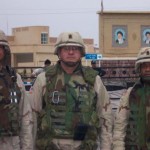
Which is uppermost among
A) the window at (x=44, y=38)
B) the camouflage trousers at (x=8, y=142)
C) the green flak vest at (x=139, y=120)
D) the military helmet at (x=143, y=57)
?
the window at (x=44, y=38)

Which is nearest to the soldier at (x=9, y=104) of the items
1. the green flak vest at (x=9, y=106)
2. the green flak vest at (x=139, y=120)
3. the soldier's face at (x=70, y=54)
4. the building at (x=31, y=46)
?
the green flak vest at (x=9, y=106)

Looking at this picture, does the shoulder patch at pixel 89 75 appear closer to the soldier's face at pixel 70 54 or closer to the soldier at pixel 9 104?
the soldier's face at pixel 70 54

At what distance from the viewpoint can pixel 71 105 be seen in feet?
15.1

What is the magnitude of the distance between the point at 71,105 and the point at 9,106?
55 centimetres

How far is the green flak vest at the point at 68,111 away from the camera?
179 inches

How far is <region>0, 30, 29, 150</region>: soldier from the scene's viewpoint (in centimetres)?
445

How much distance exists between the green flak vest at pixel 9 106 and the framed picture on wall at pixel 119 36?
92.2ft

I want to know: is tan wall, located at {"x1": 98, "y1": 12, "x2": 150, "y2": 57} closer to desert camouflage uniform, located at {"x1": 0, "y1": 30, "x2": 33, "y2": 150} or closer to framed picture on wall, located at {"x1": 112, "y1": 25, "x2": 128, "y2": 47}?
framed picture on wall, located at {"x1": 112, "y1": 25, "x2": 128, "y2": 47}

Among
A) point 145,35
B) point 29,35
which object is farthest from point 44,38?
point 145,35

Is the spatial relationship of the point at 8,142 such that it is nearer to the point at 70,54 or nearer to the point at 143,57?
the point at 70,54

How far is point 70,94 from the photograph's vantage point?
4625 millimetres

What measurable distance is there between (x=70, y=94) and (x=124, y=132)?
1.93 feet

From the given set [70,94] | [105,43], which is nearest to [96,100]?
[70,94]

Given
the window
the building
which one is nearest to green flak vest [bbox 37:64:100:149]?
the building
